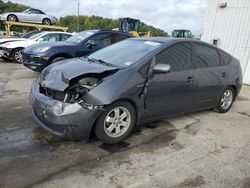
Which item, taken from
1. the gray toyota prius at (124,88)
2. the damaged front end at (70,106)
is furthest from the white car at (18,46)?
the damaged front end at (70,106)

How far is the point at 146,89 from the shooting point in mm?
4023

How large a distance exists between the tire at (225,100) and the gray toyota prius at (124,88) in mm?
473

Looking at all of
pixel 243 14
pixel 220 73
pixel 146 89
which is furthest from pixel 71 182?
pixel 243 14

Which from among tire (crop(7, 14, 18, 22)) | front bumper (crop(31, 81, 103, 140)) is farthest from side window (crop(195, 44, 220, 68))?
tire (crop(7, 14, 18, 22))

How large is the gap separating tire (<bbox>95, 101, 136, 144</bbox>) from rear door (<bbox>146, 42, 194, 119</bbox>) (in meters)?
0.36

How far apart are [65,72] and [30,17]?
1936 cm

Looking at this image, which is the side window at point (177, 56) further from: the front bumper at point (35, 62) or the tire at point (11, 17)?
the tire at point (11, 17)

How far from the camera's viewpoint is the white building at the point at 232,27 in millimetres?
10203

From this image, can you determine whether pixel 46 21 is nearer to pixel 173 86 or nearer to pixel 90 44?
pixel 90 44

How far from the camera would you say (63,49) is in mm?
8000

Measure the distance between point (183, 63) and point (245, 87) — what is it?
6.14 meters

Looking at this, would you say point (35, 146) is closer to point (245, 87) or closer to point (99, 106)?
point (99, 106)

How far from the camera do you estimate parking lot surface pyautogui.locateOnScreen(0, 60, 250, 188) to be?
3.04m

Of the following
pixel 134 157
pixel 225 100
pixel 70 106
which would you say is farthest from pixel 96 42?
pixel 134 157
